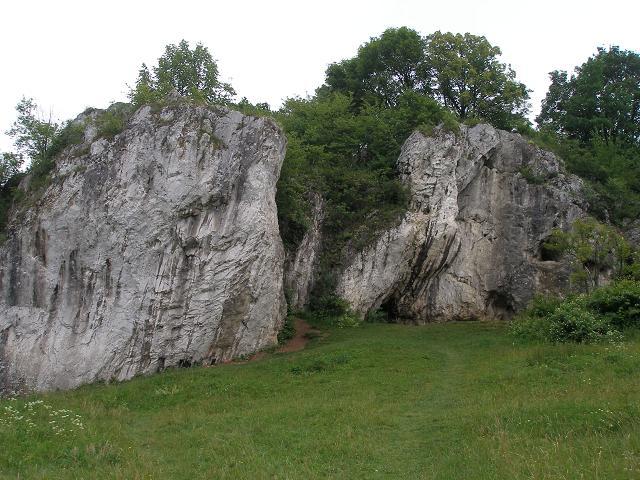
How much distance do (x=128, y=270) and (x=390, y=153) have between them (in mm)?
17448

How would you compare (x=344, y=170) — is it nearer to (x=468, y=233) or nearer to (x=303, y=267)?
(x=303, y=267)

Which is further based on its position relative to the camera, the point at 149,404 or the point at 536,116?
the point at 536,116

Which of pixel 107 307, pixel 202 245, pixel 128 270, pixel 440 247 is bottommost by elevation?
pixel 107 307

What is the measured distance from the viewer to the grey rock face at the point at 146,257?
1938 centimetres

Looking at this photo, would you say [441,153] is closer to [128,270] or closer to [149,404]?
[128,270]

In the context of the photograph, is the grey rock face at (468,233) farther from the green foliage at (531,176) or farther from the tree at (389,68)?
the tree at (389,68)

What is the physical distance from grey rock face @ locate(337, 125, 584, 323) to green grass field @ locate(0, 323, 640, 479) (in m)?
10.1

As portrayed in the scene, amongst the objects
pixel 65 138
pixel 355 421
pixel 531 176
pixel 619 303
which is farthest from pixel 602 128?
pixel 355 421

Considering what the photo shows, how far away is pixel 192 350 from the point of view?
2048 cm

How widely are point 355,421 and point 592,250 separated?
1875cm

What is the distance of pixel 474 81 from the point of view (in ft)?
123

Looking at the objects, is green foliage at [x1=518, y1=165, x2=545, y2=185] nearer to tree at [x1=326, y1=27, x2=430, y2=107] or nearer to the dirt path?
tree at [x1=326, y1=27, x2=430, y2=107]

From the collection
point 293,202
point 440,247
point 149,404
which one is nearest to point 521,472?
point 149,404

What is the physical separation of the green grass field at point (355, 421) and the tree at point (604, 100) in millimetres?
29008
